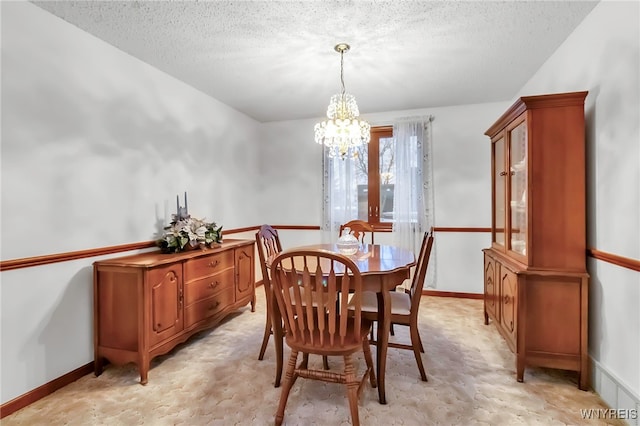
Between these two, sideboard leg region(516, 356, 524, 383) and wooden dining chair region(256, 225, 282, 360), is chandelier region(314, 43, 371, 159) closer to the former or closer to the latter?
wooden dining chair region(256, 225, 282, 360)

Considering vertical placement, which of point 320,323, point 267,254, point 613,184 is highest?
point 613,184

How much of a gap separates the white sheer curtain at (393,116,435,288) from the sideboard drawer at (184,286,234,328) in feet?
6.93

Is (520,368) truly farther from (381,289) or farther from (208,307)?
(208,307)

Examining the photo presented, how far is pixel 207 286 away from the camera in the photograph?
2.77 metres

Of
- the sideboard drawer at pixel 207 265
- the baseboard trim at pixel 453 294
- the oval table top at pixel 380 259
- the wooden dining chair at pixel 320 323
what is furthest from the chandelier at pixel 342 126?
the baseboard trim at pixel 453 294

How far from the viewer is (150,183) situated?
2.80 meters

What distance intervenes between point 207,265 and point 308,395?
1368 millimetres

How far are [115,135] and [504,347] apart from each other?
3.50 m

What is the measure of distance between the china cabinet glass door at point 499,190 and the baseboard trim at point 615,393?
1.02 metres

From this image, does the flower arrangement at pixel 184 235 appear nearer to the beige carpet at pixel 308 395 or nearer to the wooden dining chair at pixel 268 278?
the wooden dining chair at pixel 268 278

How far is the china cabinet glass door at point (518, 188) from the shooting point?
7.23ft

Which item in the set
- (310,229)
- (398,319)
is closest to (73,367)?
(398,319)

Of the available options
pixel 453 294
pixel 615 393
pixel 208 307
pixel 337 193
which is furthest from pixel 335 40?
pixel 453 294

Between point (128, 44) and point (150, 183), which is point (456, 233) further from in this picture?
point (128, 44)
